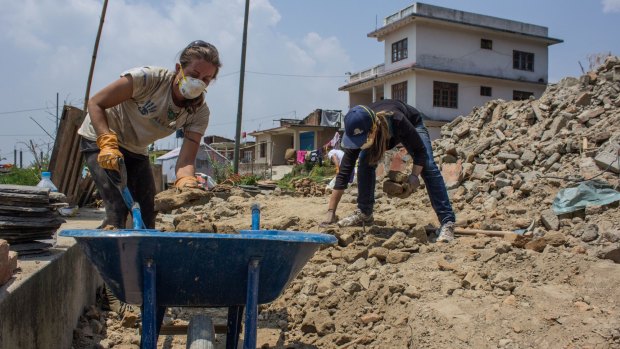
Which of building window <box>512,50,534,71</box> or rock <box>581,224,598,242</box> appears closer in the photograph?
rock <box>581,224,598,242</box>

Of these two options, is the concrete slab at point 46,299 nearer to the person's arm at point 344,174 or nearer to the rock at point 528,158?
the person's arm at point 344,174

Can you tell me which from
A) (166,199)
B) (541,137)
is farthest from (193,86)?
(541,137)

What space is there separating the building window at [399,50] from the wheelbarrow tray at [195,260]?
26.6 m

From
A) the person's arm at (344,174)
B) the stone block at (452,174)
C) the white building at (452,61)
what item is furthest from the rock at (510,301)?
the white building at (452,61)

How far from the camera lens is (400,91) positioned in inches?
1096

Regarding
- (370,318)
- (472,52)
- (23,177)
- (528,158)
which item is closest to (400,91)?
(472,52)

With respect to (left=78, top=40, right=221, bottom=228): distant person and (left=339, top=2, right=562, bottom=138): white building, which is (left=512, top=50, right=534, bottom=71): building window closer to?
(left=339, top=2, right=562, bottom=138): white building

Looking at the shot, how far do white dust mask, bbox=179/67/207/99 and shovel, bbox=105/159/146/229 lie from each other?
20.3 inches

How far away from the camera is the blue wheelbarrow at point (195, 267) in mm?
1793

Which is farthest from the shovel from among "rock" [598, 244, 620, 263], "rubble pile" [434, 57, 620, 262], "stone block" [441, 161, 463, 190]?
"stone block" [441, 161, 463, 190]

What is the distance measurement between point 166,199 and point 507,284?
12.7ft

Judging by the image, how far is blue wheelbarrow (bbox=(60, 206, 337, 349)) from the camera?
1793 mm

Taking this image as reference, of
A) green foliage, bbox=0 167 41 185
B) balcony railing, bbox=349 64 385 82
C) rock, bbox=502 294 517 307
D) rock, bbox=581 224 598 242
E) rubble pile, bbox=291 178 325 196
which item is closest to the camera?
rock, bbox=502 294 517 307

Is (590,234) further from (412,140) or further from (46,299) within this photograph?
(46,299)
